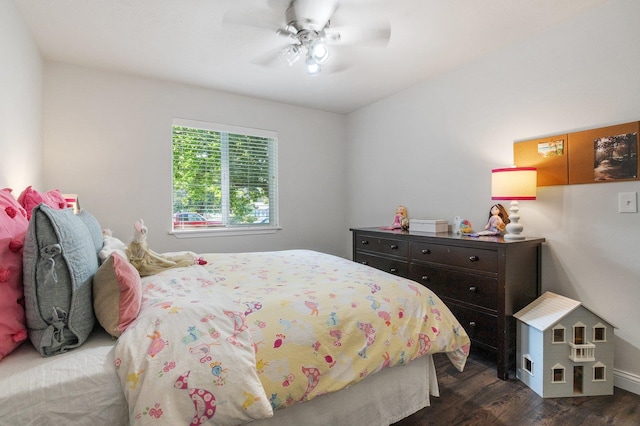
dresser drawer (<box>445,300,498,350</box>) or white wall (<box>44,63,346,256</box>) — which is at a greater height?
white wall (<box>44,63,346,256</box>)

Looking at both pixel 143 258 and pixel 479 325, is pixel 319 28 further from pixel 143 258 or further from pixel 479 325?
pixel 479 325

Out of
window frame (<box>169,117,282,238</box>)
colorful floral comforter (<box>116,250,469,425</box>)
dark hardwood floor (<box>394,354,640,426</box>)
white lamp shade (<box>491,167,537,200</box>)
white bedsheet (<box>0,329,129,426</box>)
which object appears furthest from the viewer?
window frame (<box>169,117,282,238</box>)

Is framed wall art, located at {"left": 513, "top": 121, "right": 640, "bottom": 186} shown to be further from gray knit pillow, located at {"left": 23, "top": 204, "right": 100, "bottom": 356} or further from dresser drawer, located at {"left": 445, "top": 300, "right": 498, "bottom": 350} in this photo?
gray knit pillow, located at {"left": 23, "top": 204, "right": 100, "bottom": 356}

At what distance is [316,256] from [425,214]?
4.69 feet

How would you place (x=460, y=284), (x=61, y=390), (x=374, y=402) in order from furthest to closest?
(x=460, y=284)
(x=374, y=402)
(x=61, y=390)

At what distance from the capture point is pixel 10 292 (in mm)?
924

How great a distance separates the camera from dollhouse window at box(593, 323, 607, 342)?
6.13 feet

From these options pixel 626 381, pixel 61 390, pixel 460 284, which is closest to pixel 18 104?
pixel 61 390

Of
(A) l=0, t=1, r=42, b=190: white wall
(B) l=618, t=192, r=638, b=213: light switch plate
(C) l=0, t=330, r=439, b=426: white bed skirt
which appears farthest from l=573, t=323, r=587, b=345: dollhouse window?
(A) l=0, t=1, r=42, b=190: white wall

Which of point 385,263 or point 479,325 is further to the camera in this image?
point 385,263

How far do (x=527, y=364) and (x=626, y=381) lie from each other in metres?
0.59

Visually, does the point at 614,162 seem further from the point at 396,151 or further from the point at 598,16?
the point at 396,151

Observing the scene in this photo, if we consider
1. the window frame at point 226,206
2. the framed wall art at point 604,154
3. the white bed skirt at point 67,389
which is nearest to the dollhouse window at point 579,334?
the framed wall art at point 604,154

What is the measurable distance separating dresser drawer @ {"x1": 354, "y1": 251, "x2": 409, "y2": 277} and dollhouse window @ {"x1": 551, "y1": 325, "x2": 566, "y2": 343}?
110cm
